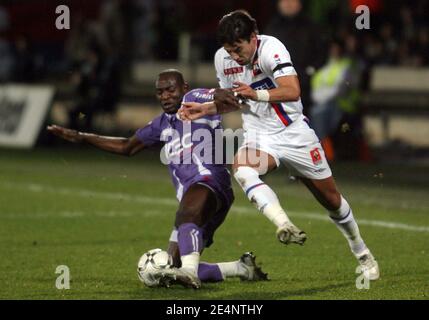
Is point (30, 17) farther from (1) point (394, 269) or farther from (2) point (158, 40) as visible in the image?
(1) point (394, 269)

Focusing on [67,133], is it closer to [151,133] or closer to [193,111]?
[151,133]

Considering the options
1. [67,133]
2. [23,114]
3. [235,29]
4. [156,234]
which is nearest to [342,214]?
[235,29]

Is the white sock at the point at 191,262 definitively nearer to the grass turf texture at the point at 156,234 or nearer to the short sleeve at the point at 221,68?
the grass turf texture at the point at 156,234

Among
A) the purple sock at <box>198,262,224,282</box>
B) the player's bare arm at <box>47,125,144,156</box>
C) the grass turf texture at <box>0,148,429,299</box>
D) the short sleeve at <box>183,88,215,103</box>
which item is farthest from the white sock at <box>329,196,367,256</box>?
the player's bare arm at <box>47,125,144,156</box>

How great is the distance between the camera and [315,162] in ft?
31.1

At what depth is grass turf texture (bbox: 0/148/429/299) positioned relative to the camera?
9.37 metres

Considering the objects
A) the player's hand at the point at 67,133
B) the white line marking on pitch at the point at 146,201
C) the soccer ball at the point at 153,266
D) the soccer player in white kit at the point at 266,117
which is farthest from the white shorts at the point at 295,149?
the white line marking on pitch at the point at 146,201

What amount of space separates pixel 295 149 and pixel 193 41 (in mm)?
17156

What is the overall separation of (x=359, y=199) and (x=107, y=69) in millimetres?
9544

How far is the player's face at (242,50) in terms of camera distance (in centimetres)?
915

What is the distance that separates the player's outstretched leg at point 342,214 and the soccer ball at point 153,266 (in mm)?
1291

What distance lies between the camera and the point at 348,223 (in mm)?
9703

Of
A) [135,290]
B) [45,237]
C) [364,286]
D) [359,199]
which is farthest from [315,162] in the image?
[359,199]

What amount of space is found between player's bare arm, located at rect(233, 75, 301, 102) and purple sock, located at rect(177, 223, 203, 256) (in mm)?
1071
